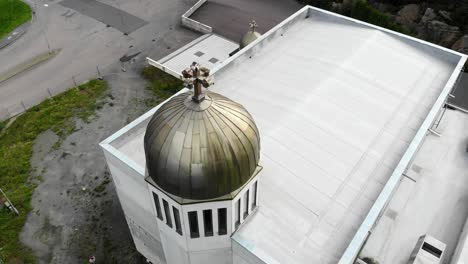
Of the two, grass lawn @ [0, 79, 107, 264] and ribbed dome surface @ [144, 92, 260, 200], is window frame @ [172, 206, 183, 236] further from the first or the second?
grass lawn @ [0, 79, 107, 264]

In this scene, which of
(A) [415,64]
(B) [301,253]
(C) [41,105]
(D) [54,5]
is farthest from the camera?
(D) [54,5]

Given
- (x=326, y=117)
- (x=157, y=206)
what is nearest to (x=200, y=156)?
(x=157, y=206)

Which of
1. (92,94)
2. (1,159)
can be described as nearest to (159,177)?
(1,159)

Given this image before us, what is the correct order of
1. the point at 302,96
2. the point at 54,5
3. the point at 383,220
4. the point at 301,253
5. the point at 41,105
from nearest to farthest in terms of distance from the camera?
the point at 301,253
the point at 383,220
the point at 302,96
the point at 41,105
the point at 54,5

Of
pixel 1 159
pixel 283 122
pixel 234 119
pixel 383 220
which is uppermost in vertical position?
pixel 234 119

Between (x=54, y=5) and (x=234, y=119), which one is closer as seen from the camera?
(x=234, y=119)

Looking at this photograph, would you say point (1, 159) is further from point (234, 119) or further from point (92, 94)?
point (234, 119)

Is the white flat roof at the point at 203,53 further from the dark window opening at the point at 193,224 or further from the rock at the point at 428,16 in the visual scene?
the dark window opening at the point at 193,224

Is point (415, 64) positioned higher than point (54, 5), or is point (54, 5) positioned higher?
point (415, 64)
